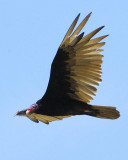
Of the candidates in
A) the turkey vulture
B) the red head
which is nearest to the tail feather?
the turkey vulture

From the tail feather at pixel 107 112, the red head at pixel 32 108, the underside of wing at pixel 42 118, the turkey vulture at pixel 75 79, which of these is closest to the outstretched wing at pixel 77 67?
the turkey vulture at pixel 75 79

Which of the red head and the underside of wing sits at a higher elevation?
the red head

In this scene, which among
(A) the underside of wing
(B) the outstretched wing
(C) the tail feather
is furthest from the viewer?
(A) the underside of wing

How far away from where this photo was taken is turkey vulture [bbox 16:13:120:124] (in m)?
8.09

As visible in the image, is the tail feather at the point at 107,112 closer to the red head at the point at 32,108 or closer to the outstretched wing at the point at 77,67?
the outstretched wing at the point at 77,67

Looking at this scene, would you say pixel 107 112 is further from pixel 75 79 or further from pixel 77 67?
pixel 77 67

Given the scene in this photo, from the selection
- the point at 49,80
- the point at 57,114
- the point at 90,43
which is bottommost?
the point at 57,114

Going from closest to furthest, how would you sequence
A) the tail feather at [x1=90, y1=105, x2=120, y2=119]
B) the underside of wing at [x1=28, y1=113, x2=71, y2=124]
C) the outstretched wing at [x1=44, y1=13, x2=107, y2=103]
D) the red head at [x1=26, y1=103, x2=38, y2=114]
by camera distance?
the outstretched wing at [x1=44, y1=13, x2=107, y2=103] < the tail feather at [x1=90, y1=105, x2=120, y2=119] < the red head at [x1=26, y1=103, x2=38, y2=114] < the underside of wing at [x1=28, y1=113, x2=71, y2=124]

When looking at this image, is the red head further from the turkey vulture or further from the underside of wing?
the underside of wing

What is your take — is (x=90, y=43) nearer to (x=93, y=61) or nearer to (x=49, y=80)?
(x=93, y=61)

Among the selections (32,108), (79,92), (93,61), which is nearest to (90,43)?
(93,61)

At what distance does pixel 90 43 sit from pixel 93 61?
314 millimetres

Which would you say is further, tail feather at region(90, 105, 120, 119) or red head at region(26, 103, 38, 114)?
red head at region(26, 103, 38, 114)

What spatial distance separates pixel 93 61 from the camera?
26.6 ft
